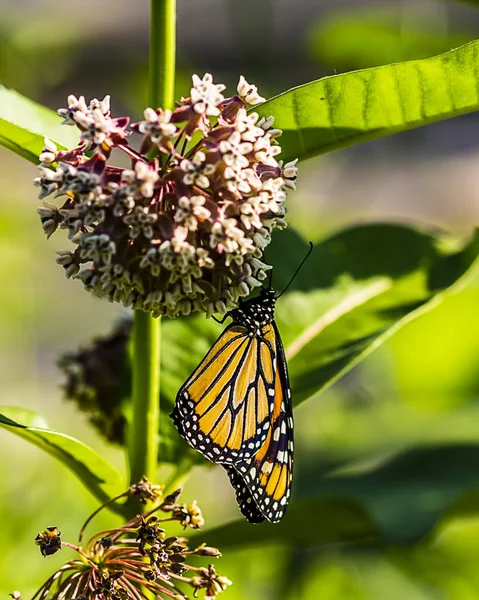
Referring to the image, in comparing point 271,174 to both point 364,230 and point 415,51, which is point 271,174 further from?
point 415,51

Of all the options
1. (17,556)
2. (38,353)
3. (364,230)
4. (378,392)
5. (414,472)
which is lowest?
(17,556)

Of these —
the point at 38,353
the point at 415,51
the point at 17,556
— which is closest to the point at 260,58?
the point at 415,51

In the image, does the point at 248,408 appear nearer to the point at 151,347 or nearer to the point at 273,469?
the point at 273,469

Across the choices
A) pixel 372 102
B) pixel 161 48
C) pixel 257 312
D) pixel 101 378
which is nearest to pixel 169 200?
pixel 161 48

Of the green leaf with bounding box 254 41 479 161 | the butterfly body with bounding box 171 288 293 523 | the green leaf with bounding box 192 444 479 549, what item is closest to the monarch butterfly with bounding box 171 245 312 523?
the butterfly body with bounding box 171 288 293 523

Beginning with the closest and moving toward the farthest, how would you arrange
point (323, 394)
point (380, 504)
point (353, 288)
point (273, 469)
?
point (273, 469) < point (353, 288) < point (380, 504) < point (323, 394)

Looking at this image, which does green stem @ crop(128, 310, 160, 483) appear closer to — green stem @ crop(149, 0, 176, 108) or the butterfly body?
the butterfly body

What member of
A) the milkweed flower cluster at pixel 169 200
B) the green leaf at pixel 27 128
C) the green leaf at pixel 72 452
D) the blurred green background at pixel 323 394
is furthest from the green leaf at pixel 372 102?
the blurred green background at pixel 323 394
